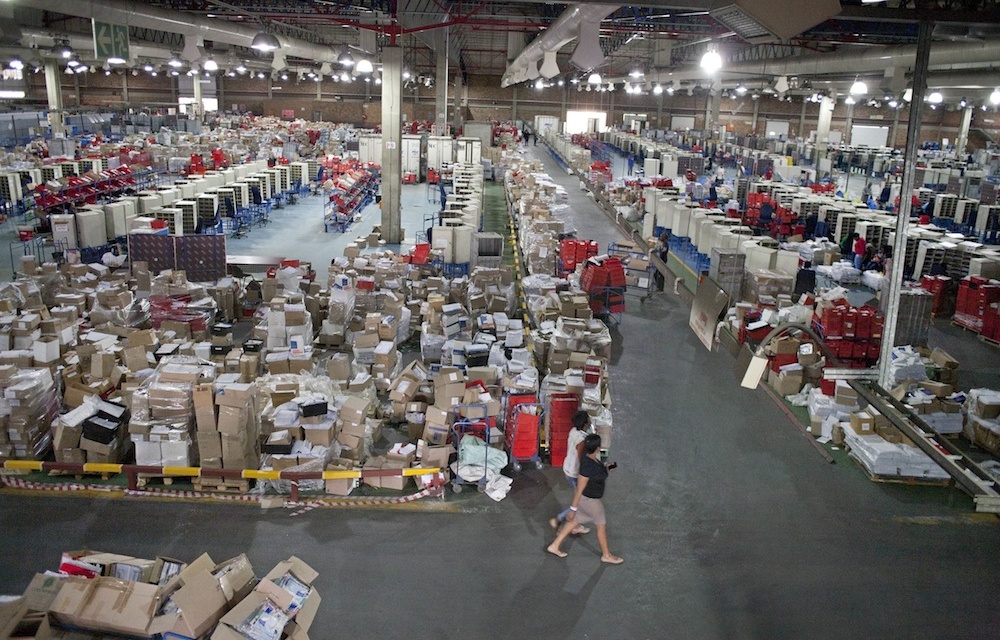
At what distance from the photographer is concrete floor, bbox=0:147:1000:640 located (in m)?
5.85

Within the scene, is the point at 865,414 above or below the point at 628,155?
below

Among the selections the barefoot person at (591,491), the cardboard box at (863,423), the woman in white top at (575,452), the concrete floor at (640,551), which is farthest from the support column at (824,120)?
the barefoot person at (591,491)

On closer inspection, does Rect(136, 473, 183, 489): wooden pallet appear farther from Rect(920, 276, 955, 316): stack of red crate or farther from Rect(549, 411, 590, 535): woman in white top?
Rect(920, 276, 955, 316): stack of red crate

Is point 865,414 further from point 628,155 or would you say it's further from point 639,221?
point 628,155

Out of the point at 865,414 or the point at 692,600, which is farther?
the point at 865,414

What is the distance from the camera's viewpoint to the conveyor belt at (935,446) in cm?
404

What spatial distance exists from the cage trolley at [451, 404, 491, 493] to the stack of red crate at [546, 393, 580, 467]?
2.34 ft

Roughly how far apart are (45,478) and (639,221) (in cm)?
1686

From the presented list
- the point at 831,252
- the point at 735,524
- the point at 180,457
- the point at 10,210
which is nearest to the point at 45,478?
the point at 180,457

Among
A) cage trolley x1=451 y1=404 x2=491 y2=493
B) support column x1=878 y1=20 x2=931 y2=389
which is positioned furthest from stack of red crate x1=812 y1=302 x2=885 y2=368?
cage trolley x1=451 y1=404 x2=491 y2=493

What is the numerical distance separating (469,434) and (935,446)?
4.62m

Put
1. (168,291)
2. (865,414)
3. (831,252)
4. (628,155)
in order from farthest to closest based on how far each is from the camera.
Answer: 1. (628,155)
2. (831,252)
3. (168,291)
4. (865,414)

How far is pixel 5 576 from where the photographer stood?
598cm

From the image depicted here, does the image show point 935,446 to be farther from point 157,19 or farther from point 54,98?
point 54,98
